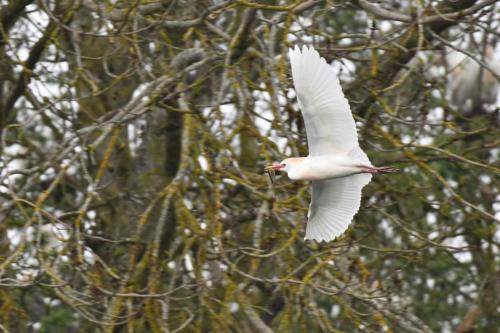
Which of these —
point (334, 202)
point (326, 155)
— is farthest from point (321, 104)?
point (334, 202)

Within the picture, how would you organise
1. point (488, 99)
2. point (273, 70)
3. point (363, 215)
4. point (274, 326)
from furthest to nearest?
point (488, 99), point (274, 326), point (363, 215), point (273, 70)

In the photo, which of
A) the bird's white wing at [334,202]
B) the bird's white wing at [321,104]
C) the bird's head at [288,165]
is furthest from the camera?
the bird's white wing at [334,202]

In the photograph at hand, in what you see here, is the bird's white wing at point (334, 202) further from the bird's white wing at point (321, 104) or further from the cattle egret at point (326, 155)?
the bird's white wing at point (321, 104)

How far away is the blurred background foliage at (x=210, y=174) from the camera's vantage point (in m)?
4.57

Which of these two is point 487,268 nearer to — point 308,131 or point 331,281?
point 331,281

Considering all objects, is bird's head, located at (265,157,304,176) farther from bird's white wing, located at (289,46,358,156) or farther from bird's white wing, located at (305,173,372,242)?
bird's white wing, located at (305,173,372,242)

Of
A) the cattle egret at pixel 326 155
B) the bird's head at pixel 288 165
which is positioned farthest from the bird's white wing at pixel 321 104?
the bird's head at pixel 288 165

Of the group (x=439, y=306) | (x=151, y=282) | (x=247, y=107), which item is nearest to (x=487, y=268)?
(x=439, y=306)

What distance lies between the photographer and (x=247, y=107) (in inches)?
194

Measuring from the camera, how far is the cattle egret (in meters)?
4.18

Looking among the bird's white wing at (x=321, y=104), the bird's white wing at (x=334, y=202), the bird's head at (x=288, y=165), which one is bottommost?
the bird's white wing at (x=334, y=202)

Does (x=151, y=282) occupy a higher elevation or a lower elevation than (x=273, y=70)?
lower

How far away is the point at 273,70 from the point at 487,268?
239 cm

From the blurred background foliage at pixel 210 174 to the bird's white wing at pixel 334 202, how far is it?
104 millimetres
